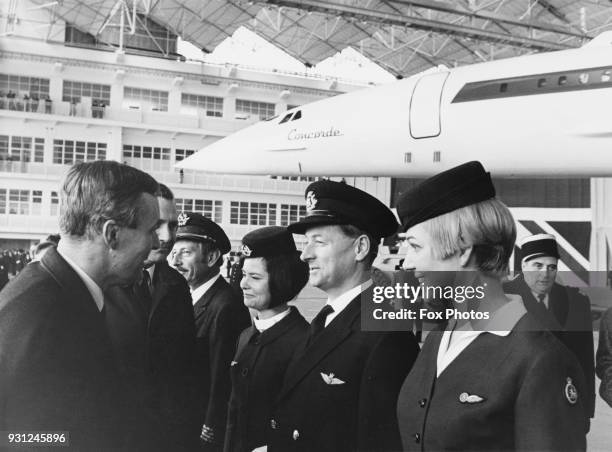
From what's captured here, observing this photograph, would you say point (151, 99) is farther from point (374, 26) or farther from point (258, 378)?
point (258, 378)

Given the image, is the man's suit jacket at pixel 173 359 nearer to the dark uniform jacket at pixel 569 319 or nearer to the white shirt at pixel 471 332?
the white shirt at pixel 471 332

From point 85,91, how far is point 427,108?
623 inches

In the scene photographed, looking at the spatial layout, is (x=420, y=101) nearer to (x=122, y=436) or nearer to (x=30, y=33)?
(x=122, y=436)

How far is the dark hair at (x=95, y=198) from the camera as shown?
4.97ft

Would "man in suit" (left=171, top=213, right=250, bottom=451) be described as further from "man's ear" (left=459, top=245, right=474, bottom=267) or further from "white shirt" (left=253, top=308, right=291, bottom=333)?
"man's ear" (left=459, top=245, right=474, bottom=267)

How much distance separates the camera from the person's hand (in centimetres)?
241

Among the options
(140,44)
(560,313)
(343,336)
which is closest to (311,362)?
(343,336)

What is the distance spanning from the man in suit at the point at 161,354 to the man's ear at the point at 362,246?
61 centimetres

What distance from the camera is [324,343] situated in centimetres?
183

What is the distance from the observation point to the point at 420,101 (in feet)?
19.7

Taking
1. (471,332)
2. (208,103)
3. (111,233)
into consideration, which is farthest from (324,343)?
(208,103)

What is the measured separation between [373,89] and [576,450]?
586 centimetres

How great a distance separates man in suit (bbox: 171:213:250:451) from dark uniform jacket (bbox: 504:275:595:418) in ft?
3.90

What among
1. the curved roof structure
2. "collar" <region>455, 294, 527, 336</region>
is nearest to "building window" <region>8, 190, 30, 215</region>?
the curved roof structure
